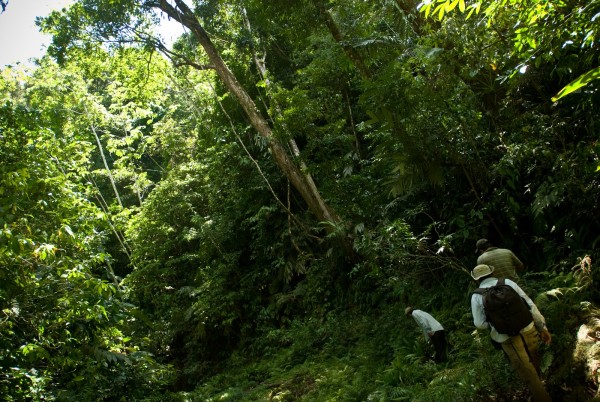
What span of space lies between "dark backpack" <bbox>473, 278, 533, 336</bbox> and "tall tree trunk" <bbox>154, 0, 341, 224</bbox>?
6.58 m

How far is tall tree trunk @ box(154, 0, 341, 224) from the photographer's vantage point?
423 inches

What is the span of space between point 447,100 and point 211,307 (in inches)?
338

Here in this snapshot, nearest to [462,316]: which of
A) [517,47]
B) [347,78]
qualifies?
[517,47]

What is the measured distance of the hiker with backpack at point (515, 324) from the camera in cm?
396

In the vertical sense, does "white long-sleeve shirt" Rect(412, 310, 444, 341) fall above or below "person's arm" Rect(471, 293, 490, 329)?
below

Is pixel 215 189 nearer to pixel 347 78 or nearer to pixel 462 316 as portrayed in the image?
pixel 347 78

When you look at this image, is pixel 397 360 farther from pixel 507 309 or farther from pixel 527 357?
pixel 507 309

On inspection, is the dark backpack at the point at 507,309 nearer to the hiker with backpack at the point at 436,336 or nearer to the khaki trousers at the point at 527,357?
the khaki trousers at the point at 527,357

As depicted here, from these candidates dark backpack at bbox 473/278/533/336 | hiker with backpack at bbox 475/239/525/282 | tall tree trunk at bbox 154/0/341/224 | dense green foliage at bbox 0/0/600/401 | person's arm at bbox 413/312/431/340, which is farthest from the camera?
tall tree trunk at bbox 154/0/341/224

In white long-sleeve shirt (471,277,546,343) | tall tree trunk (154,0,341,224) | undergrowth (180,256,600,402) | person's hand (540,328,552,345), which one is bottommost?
undergrowth (180,256,600,402)

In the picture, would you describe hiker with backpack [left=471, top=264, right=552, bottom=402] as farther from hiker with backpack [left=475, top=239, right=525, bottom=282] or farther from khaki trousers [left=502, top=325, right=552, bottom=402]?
hiker with backpack [left=475, top=239, right=525, bottom=282]

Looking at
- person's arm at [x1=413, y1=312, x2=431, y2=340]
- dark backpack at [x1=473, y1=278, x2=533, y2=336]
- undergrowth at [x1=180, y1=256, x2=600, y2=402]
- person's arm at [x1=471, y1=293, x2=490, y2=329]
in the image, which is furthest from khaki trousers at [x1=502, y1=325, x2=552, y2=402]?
person's arm at [x1=413, y1=312, x2=431, y2=340]

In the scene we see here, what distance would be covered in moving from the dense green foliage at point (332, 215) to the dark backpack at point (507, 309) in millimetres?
888

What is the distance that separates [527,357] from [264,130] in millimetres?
8209
